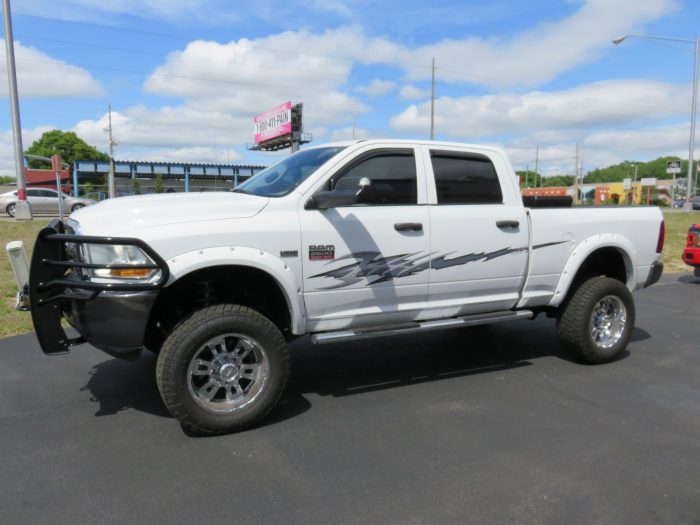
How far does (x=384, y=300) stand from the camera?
4.38 metres

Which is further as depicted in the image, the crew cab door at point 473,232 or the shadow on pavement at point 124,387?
the crew cab door at point 473,232

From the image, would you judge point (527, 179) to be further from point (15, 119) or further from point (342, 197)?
point (342, 197)

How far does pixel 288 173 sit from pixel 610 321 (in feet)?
11.3

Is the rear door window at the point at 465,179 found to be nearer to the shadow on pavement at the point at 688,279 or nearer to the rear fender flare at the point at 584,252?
the rear fender flare at the point at 584,252

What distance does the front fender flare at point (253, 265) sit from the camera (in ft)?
11.7

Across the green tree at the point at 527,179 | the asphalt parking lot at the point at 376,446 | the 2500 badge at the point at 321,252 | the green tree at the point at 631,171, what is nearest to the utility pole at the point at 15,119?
the asphalt parking lot at the point at 376,446

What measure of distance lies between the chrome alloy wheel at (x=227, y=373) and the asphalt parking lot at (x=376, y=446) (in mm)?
248

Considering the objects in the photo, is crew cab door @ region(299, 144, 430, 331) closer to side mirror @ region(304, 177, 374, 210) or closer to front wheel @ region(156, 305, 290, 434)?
side mirror @ region(304, 177, 374, 210)

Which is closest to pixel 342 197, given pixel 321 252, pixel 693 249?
pixel 321 252

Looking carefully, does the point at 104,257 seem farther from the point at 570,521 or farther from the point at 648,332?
the point at 648,332

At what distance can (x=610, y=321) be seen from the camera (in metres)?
5.53

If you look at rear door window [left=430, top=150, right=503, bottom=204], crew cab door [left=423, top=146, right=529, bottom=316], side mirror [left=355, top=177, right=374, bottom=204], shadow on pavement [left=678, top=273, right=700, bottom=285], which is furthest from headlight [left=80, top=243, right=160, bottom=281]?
shadow on pavement [left=678, top=273, right=700, bottom=285]

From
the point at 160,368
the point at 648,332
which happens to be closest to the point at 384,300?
the point at 160,368

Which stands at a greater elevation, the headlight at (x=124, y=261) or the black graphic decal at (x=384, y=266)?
the headlight at (x=124, y=261)
